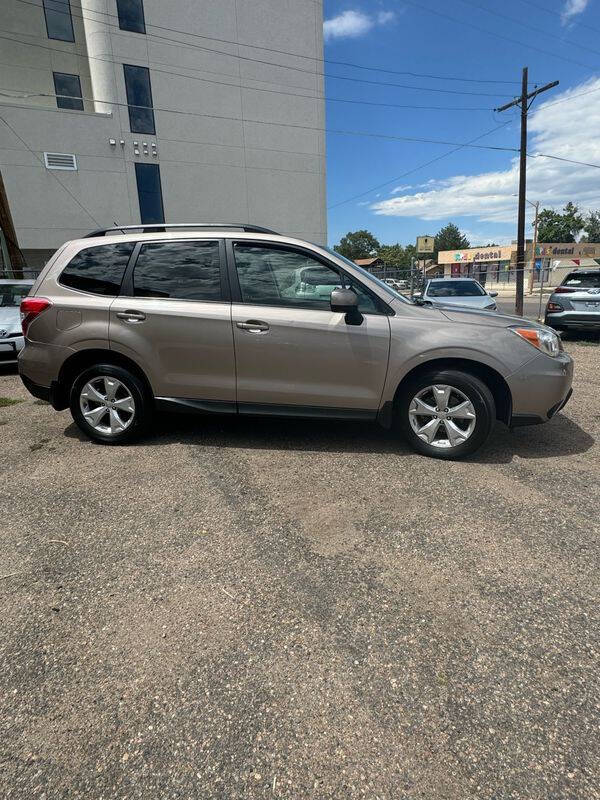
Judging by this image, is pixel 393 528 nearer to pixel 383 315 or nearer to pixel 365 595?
pixel 365 595

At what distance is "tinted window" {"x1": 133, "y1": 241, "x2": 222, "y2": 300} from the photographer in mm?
4078

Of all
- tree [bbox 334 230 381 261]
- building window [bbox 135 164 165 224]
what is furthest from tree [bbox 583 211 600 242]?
building window [bbox 135 164 165 224]

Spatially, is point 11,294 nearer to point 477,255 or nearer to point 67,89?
point 67,89

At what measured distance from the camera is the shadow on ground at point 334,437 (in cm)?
423

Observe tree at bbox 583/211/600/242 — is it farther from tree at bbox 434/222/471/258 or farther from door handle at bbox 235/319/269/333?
door handle at bbox 235/319/269/333

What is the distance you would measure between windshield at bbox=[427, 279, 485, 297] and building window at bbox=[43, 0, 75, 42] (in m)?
23.3

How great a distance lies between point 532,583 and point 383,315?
7.42 feet

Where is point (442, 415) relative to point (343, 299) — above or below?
below

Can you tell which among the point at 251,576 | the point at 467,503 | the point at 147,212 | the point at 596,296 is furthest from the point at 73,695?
the point at 147,212

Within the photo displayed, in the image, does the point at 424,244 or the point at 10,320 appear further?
the point at 424,244

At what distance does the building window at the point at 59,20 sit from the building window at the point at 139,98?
4.16 m

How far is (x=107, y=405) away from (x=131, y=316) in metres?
0.85

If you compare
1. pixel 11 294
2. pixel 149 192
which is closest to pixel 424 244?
pixel 149 192

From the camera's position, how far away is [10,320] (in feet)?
25.7
